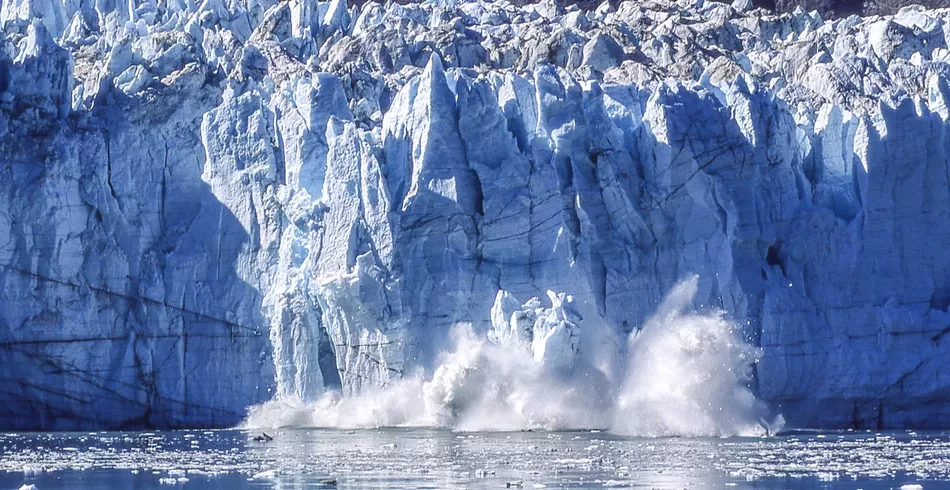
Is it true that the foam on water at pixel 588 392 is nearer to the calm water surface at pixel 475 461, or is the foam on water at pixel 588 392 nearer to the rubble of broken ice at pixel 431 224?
the rubble of broken ice at pixel 431 224

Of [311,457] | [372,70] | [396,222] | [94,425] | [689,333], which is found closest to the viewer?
[311,457]

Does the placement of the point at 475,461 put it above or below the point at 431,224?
below

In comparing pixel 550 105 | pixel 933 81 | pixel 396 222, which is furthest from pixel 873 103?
pixel 396 222

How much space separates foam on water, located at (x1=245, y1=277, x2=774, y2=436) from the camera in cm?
2991

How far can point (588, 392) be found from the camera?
31.3 metres

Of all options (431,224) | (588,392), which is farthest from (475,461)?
(431,224)

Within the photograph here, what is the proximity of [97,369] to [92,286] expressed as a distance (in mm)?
1548

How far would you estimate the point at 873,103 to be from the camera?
113ft

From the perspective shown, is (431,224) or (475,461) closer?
(475,461)

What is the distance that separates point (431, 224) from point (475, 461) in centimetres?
876

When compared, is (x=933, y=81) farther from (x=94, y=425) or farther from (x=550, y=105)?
(x=94, y=425)

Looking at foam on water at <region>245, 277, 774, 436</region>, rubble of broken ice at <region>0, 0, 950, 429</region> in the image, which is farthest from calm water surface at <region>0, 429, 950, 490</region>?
rubble of broken ice at <region>0, 0, 950, 429</region>

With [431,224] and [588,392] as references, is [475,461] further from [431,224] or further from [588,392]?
[431,224]

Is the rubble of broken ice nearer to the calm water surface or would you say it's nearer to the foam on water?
the foam on water
